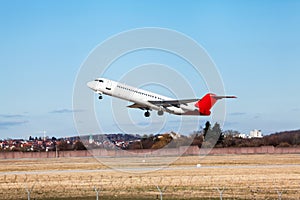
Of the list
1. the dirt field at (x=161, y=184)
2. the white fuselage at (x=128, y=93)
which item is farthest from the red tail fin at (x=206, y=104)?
the dirt field at (x=161, y=184)

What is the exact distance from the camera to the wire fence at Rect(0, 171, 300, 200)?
4638 centimetres

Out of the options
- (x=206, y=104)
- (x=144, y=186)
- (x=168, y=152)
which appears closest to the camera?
(x=144, y=186)

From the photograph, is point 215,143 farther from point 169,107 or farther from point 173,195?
point 173,195

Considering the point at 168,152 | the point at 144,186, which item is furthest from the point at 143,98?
the point at 168,152

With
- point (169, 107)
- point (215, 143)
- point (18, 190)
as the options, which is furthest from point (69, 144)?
point (18, 190)

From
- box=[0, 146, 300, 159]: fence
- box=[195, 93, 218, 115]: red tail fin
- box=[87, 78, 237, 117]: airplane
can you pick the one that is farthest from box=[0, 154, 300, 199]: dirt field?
box=[0, 146, 300, 159]: fence

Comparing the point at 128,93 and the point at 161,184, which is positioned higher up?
the point at 128,93

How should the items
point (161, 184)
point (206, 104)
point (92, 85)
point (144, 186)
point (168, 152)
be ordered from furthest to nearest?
point (168, 152)
point (206, 104)
point (92, 85)
point (161, 184)
point (144, 186)

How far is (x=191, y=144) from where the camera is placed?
13112cm

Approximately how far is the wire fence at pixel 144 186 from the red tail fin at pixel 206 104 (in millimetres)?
12822

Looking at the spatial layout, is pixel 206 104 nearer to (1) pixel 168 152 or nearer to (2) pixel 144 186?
(2) pixel 144 186

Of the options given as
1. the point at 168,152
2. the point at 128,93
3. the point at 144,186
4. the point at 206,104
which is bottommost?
the point at 144,186

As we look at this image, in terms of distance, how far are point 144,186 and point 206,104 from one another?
26.2 meters

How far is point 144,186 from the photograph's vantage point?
54438 mm
